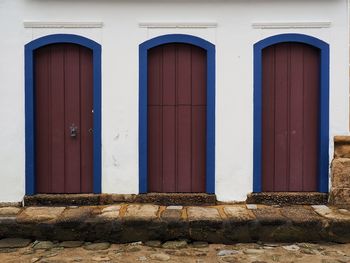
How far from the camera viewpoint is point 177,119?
679cm

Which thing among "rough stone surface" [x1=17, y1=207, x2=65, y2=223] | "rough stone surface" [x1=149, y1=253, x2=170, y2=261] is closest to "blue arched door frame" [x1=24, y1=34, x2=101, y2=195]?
"rough stone surface" [x1=17, y1=207, x2=65, y2=223]

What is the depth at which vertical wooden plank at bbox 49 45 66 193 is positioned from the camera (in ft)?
22.1

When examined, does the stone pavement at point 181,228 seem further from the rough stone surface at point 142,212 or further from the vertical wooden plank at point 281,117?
the vertical wooden plank at point 281,117

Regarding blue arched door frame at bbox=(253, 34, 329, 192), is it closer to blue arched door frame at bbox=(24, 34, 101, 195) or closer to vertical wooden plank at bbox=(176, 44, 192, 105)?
vertical wooden plank at bbox=(176, 44, 192, 105)

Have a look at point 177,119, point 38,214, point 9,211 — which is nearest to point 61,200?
point 38,214

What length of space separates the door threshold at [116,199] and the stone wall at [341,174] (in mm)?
1768

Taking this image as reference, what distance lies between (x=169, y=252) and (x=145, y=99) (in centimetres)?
231

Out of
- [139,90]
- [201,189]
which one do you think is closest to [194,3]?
[139,90]

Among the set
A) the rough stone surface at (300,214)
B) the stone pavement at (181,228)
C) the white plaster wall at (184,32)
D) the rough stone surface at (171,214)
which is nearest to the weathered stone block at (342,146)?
the white plaster wall at (184,32)

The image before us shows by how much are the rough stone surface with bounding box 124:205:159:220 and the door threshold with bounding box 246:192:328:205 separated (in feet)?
4.81

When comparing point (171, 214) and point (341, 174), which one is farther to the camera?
point (341, 174)

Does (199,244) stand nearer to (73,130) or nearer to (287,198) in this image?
(287,198)

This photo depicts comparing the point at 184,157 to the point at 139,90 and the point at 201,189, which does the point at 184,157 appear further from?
the point at 139,90

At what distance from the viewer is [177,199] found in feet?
21.9
